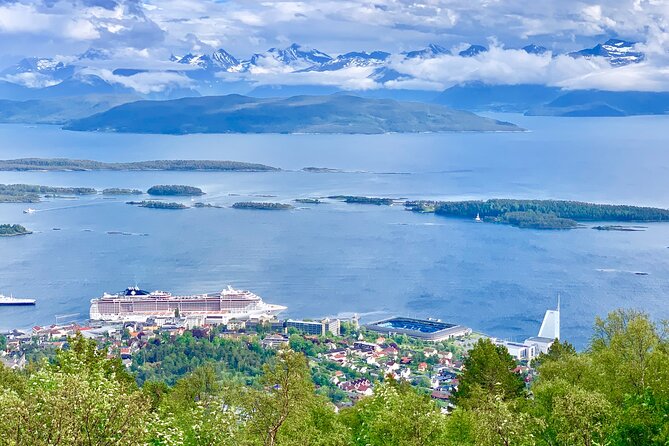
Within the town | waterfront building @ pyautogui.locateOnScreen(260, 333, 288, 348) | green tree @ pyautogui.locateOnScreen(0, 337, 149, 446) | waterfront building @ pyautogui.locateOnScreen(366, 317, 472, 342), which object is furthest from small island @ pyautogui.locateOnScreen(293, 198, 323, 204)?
green tree @ pyautogui.locateOnScreen(0, 337, 149, 446)

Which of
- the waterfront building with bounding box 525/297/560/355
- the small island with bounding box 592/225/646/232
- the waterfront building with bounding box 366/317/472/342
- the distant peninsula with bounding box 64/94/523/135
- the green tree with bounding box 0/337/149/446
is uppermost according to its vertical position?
the distant peninsula with bounding box 64/94/523/135

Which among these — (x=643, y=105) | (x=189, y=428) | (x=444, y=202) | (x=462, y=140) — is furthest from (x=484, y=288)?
(x=643, y=105)

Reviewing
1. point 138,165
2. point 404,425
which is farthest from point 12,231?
point 404,425

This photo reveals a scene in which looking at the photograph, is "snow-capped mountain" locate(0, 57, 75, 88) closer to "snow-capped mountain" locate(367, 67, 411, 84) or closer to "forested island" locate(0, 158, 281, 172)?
"snow-capped mountain" locate(367, 67, 411, 84)

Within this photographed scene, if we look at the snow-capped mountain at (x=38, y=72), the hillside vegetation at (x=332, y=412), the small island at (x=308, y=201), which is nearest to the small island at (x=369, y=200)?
the small island at (x=308, y=201)

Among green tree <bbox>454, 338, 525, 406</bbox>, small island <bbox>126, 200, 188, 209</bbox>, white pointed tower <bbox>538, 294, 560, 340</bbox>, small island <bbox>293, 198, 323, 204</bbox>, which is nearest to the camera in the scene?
green tree <bbox>454, 338, 525, 406</bbox>

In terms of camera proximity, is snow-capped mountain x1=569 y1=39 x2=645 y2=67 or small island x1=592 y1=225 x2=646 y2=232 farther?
snow-capped mountain x1=569 y1=39 x2=645 y2=67

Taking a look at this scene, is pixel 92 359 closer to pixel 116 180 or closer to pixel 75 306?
pixel 75 306
